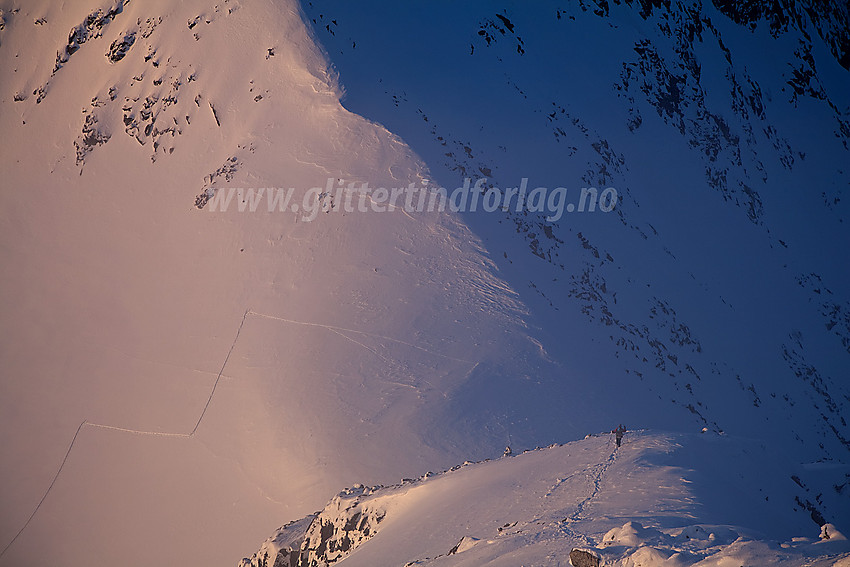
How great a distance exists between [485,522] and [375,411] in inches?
498

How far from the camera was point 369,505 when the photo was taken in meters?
15.6

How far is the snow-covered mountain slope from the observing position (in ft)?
30.3

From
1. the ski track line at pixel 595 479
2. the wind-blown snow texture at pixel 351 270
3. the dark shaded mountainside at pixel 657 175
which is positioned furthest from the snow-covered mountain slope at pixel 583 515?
the dark shaded mountainside at pixel 657 175

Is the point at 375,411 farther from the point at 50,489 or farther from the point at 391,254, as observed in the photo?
the point at 50,489

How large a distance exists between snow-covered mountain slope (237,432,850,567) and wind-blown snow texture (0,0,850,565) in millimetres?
6293

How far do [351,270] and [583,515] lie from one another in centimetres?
1746

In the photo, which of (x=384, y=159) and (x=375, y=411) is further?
(x=384, y=159)

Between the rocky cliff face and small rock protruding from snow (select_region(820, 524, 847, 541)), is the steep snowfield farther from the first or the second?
small rock protruding from snow (select_region(820, 524, 847, 541))

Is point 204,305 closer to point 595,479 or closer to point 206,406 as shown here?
point 206,406

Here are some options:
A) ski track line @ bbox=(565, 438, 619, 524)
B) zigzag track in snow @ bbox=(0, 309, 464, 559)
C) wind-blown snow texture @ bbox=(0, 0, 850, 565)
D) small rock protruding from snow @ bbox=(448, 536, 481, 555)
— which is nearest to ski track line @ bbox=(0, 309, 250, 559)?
zigzag track in snow @ bbox=(0, 309, 464, 559)

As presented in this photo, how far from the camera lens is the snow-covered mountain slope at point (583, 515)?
9220 mm

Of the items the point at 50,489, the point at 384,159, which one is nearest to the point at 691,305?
the point at 384,159

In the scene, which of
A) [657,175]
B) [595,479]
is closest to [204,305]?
[595,479]

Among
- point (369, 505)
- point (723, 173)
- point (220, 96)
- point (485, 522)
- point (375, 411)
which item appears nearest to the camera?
point (485, 522)
